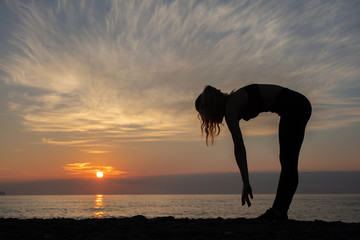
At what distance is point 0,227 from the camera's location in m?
5.05

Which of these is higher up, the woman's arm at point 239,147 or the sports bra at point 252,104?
the sports bra at point 252,104

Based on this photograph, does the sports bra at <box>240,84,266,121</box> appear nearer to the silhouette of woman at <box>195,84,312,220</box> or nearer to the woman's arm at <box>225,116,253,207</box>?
the silhouette of woman at <box>195,84,312,220</box>

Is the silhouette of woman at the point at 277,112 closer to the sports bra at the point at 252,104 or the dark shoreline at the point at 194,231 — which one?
the sports bra at the point at 252,104

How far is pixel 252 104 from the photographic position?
4719 millimetres

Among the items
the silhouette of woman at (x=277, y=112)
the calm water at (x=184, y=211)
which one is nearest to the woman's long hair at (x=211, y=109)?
the silhouette of woman at (x=277, y=112)

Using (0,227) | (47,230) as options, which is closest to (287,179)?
(47,230)

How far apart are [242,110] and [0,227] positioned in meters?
4.19

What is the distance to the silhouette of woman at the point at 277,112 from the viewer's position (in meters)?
4.64

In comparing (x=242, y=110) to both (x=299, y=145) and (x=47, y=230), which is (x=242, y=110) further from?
(x=47, y=230)

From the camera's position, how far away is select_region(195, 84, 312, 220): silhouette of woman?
15.2 ft

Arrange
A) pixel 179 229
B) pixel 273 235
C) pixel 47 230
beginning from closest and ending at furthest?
pixel 273 235, pixel 179 229, pixel 47 230

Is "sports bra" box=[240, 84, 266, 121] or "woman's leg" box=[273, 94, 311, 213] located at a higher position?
"sports bra" box=[240, 84, 266, 121]

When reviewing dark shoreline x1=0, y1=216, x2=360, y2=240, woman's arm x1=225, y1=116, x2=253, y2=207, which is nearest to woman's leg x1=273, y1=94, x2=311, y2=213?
dark shoreline x1=0, y1=216, x2=360, y2=240

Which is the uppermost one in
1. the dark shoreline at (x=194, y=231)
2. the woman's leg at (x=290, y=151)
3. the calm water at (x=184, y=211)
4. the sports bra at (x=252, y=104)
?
the sports bra at (x=252, y=104)
